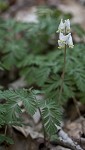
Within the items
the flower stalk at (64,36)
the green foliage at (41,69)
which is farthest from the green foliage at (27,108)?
the flower stalk at (64,36)

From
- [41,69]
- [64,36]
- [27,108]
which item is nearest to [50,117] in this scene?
[27,108]

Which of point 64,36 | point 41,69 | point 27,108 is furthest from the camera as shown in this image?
point 41,69

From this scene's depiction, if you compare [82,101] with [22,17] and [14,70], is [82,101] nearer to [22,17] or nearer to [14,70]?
[14,70]

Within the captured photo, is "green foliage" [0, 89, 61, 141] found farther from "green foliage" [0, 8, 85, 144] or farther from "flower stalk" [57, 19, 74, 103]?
"flower stalk" [57, 19, 74, 103]

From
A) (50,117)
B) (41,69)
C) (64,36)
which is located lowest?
(50,117)

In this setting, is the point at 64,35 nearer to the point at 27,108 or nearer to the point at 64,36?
the point at 64,36

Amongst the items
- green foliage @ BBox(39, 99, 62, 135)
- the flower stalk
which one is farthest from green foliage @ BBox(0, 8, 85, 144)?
the flower stalk

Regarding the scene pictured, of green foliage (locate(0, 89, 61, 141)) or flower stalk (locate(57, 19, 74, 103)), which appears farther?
flower stalk (locate(57, 19, 74, 103))

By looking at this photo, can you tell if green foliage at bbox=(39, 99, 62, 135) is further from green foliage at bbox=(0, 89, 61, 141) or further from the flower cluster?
the flower cluster

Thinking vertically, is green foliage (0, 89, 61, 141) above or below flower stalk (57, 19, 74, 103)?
below

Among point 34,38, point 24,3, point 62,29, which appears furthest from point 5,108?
point 24,3
